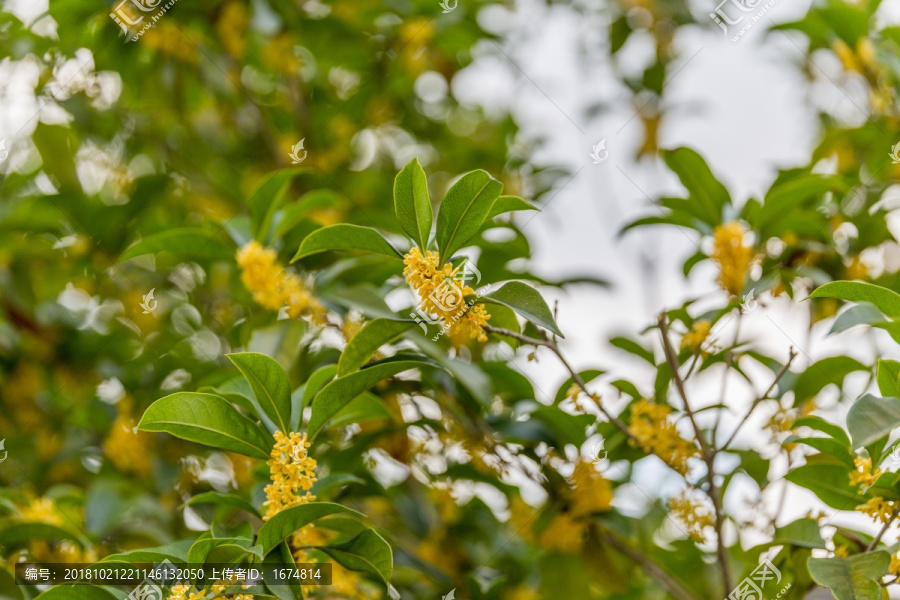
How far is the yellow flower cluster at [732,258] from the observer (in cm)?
128

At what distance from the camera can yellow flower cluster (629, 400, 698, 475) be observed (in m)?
1.19

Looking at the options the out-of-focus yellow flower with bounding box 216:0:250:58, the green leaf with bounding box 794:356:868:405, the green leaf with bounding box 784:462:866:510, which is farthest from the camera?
the out-of-focus yellow flower with bounding box 216:0:250:58

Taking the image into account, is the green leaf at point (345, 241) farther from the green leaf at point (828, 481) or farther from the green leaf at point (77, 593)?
the green leaf at point (828, 481)

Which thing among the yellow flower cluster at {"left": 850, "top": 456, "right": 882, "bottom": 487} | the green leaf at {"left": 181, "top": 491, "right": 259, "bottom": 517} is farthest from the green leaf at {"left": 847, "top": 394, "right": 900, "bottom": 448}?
the green leaf at {"left": 181, "top": 491, "right": 259, "bottom": 517}

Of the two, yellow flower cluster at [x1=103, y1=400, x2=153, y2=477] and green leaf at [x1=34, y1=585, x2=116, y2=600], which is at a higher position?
green leaf at [x1=34, y1=585, x2=116, y2=600]

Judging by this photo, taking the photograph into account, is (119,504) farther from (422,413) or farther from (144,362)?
(422,413)

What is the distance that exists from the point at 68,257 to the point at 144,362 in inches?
19.1

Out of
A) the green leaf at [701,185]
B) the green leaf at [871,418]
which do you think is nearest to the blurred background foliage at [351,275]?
the green leaf at [701,185]

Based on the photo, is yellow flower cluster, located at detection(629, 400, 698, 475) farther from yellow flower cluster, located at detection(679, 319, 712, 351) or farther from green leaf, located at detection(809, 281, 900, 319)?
green leaf, located at detection(809, 281, 900, 319)

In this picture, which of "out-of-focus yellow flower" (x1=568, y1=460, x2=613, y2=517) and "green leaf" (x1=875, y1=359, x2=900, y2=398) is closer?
"green leaf" (x1=875, y1=359, x2=900, y2=398)

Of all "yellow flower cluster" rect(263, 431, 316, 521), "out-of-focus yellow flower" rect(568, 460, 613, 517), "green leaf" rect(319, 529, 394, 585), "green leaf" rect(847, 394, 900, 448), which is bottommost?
"out-of-focus yellow flower" rect(568, 460, 613, 517)

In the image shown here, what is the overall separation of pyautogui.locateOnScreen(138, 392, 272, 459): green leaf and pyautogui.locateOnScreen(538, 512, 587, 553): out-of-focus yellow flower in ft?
2.08

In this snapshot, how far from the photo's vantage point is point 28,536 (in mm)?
1269

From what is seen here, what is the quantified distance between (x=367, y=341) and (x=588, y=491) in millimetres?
592
